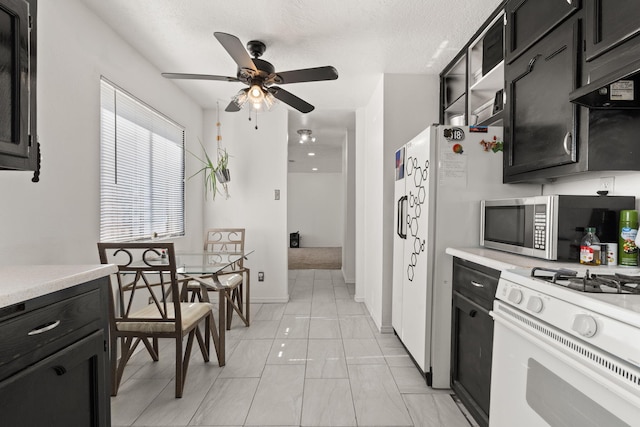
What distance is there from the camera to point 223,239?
4098mm

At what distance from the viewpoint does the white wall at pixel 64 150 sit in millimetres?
1663

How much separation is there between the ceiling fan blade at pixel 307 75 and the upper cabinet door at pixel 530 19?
1.07 metres

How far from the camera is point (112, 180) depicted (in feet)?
8.11

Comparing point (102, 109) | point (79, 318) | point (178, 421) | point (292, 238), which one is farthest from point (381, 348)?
point (292, 238)

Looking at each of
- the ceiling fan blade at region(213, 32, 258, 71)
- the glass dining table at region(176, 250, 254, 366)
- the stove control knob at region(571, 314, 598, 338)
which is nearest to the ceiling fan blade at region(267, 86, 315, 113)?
the ceiling fan blade at region(213, 32, 258, 71)

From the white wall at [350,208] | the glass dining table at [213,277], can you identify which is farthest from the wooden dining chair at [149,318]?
the white wall at [350,208]

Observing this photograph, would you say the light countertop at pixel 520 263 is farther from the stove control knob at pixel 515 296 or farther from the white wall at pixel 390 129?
the white wall at pixel 390 129

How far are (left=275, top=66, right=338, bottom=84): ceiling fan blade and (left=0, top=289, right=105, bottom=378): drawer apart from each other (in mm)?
1766

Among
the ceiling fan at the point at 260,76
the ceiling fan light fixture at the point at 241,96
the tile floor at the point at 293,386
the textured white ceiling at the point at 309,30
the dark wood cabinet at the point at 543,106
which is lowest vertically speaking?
the tile floor at the point at 293,386

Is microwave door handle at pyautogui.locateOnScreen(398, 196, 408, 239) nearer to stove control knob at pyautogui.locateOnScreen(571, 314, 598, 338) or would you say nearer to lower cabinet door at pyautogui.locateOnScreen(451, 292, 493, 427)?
lower cabinet door at pyautogui.locateOnScreen(451, 292, 493, 427)

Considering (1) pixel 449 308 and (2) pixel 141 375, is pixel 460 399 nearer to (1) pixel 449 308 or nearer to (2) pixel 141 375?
(1) pixel 449 308

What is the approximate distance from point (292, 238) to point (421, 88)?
6.99 meters

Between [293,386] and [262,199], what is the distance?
8.18ft

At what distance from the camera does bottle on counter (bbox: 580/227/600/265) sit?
144 centimetres
